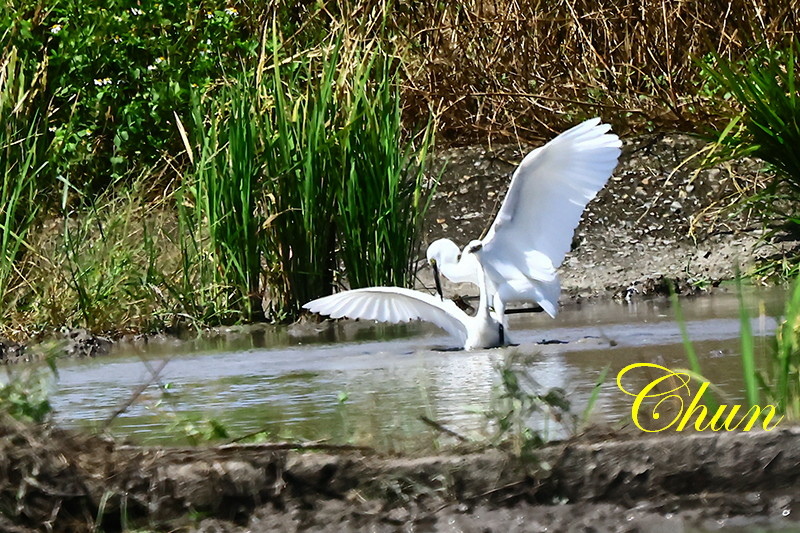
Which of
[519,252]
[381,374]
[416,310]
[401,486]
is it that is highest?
[519,252]

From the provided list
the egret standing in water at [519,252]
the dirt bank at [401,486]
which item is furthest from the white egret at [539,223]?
the dirt bank at [401,486]

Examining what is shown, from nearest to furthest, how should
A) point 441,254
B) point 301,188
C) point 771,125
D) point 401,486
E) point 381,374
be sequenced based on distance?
1. point 401,486
2. point 381,374
3. point 441,254
4. point 301,188
5. point 771,125

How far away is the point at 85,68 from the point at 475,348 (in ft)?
17.0

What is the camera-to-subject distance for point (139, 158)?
1098 centimetres

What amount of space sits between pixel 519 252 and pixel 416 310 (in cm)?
63

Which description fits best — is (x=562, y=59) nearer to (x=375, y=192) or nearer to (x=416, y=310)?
(x=375, y=192)

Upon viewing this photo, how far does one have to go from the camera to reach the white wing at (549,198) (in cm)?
679

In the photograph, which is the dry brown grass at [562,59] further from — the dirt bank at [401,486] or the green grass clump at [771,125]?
the dirt bank at [401,486]

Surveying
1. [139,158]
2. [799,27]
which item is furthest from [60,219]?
[799,27]

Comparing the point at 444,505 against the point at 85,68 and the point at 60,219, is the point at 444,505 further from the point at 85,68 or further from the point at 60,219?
the point at 85,68

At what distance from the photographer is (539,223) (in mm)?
7191
